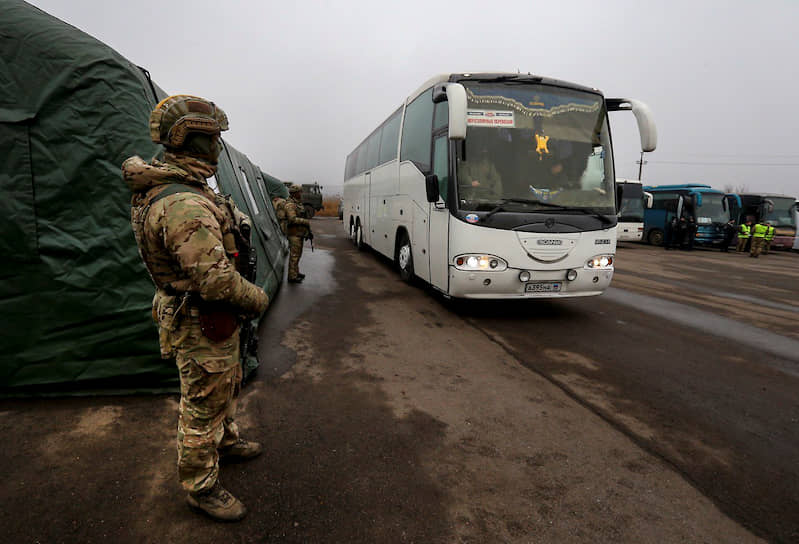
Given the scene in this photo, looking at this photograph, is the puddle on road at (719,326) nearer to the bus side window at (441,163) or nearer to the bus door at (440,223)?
the bus door at (440,223)

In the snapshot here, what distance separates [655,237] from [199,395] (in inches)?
901

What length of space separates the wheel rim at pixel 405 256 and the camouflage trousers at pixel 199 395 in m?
5.64

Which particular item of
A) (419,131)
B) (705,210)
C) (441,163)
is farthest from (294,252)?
(705,210)

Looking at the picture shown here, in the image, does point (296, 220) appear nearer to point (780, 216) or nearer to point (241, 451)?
point (241, 451)

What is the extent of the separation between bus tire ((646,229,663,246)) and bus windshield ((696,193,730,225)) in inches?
69.5

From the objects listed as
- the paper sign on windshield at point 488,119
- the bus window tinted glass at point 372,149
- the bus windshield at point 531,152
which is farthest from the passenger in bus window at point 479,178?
the bus window tinted glass at point 372,149

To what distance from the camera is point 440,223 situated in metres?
5.77

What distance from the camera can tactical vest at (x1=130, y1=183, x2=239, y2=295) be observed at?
1879 millimetres

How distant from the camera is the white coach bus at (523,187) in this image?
5.21 m

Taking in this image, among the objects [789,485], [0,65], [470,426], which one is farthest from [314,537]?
[0,65]

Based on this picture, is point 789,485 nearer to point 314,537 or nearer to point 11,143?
point 314,537

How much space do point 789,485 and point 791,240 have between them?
22582 mm

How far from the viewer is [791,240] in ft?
61.8

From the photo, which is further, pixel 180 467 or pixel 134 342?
pixel 134 342
